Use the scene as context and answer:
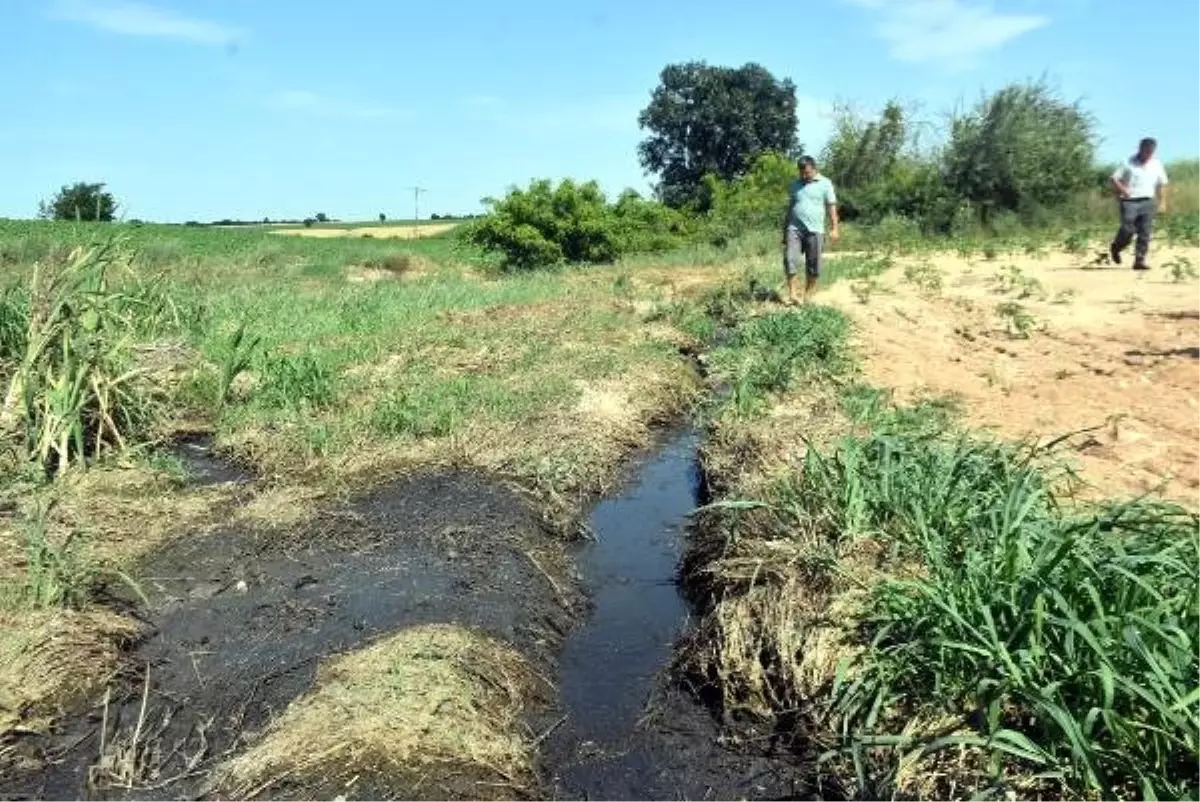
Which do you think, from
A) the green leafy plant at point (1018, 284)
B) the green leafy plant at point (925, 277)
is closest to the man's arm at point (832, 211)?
the green leafy plant at point (925, 277)

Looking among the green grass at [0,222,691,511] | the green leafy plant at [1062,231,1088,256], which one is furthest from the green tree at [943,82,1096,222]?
the green grass at [0,222,691,511]

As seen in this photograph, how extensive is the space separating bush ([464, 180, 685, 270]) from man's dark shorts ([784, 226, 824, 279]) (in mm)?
11398

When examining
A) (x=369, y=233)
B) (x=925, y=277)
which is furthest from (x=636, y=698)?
(x=369, y=233)

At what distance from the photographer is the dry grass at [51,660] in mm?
3488

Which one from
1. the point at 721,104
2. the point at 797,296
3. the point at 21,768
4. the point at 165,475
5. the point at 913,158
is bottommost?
the point at 21,768

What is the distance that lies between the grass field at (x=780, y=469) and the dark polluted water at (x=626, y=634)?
0.65 ft

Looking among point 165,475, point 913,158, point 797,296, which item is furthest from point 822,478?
point 913,158

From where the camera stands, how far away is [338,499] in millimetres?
5648

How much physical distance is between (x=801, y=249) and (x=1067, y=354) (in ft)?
10.5

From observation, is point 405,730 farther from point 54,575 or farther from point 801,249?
point 801,249

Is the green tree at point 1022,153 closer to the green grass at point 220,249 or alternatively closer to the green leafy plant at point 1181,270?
the green leafy plant at point 1181,270

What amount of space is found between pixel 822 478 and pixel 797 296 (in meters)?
7.34

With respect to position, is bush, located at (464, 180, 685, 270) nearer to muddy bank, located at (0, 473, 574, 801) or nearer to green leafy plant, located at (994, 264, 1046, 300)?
green leafy plant, located at (994, 264, 1046, 300)

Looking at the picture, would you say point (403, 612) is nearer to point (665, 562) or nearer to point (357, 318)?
point (665, 562)
